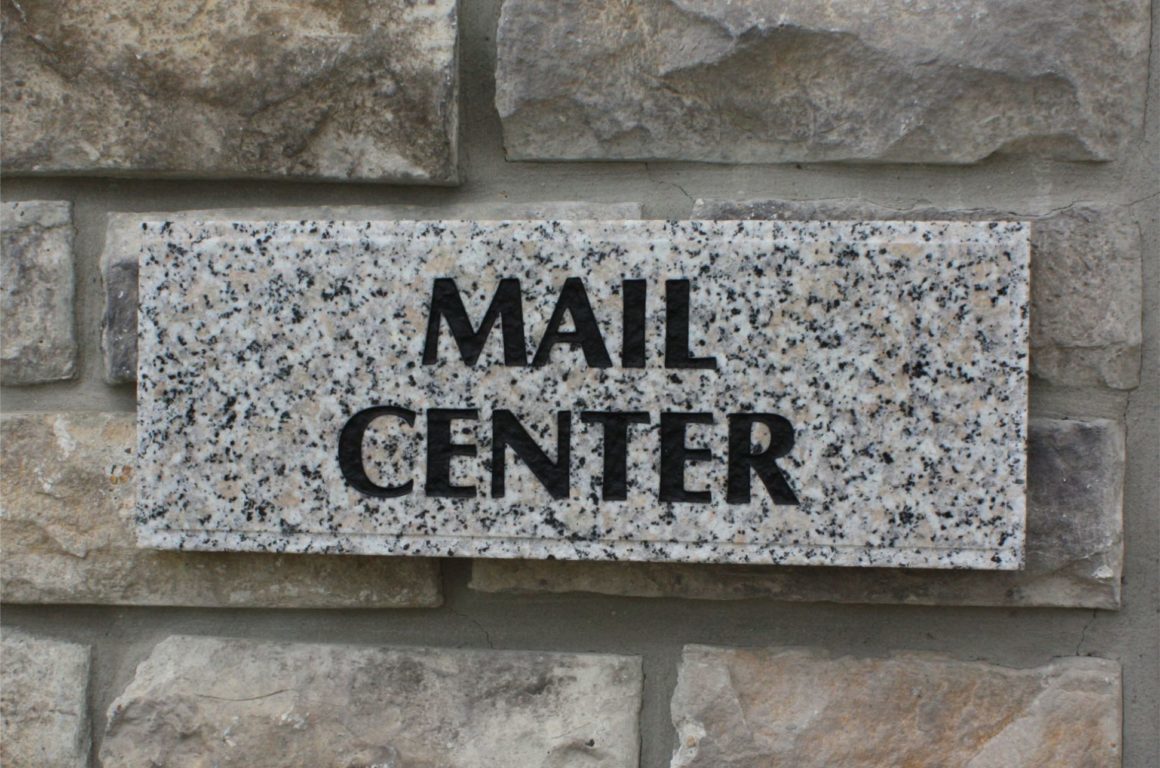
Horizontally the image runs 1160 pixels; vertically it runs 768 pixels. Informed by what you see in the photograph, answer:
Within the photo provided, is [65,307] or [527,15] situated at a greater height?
[527,15]

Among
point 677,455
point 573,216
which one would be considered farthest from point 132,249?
point 677,455

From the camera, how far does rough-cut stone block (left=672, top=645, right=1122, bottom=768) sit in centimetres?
83

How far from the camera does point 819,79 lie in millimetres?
847

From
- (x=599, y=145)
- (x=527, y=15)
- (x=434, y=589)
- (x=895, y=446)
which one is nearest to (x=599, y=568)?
(x=434, y=589)

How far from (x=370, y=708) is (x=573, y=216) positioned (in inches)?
18.8

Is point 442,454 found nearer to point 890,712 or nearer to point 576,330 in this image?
point 576,330

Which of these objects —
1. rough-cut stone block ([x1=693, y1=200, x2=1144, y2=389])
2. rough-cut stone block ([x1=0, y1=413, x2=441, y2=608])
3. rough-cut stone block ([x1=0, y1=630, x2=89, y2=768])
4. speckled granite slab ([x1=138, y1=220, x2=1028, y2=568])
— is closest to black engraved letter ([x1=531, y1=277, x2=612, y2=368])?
speckled granite slab ([x1=138, y1=220, x2=1028, y2=568])

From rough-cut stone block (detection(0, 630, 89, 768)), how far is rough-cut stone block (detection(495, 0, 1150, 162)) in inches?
24.8

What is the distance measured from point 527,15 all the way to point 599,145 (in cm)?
13

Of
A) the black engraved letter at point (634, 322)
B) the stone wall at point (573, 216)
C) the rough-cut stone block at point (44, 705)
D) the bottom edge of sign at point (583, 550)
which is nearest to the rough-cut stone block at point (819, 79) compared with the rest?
the stone wall at point (573, 216)

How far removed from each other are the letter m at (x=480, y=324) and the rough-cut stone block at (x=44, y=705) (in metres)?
0.45

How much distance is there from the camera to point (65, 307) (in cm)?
90

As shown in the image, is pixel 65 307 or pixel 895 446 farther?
pixel 65 307

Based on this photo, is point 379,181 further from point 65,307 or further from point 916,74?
point 916,74
